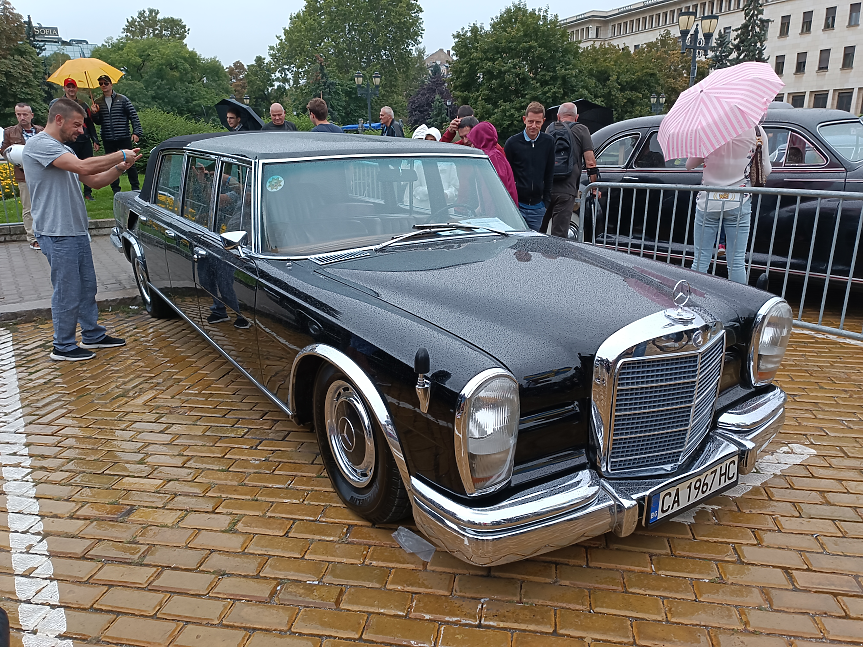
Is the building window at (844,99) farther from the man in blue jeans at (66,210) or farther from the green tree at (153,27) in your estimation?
the green tree at (153,27)

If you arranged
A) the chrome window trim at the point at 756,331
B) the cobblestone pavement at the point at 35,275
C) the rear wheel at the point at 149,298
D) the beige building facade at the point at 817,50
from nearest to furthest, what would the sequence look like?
the chrome window trim at the point at 756,331 < the rear wheel at the point at 149,298 < the cobblestone pavement at the point at 35,275 < the beige building facade at the point at 817,50

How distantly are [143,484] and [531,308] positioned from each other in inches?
92.5

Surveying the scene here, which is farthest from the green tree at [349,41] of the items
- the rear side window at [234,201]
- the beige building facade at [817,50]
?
the rear side window at [234,201]

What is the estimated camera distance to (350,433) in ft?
9.45

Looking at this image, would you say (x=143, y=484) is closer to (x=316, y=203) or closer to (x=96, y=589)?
(x=96, y=589)

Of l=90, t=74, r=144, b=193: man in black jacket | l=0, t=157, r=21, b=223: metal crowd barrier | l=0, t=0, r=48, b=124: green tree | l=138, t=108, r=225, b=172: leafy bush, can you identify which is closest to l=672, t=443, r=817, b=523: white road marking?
l=90, t=74, r=144, b=193: man in black jacket

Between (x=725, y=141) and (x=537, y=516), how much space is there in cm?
388

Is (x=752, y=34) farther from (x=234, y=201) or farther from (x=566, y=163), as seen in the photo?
(x=234, y=201)

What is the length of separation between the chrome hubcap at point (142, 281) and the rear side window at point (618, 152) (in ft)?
19.0

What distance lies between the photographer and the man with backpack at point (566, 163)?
7.04 meters

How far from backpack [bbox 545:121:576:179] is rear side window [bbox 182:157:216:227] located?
4081mm

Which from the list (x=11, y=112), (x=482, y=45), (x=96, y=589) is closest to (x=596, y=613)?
(x=96, y=589)

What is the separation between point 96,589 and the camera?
2559 mm

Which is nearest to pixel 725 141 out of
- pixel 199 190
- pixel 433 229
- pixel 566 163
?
pixel 566 163
